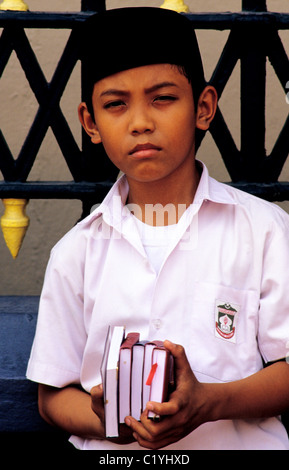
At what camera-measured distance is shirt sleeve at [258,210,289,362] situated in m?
1.70

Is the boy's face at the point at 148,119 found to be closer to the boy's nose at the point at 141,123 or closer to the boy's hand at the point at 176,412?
the boy's nose at the point at 141,123

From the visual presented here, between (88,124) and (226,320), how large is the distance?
62 cm

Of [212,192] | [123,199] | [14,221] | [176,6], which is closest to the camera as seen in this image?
[212,192]

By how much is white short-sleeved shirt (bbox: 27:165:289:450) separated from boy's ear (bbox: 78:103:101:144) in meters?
0.19

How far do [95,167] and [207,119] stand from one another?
0.40m

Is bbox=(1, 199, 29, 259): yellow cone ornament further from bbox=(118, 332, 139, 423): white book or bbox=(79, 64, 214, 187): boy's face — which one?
bbox=(118, 332, 139, 423): white book

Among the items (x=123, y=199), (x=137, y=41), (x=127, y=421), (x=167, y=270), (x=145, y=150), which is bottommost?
(x=127, y=421)

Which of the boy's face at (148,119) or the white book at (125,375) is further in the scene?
the boy's face at (148,119)

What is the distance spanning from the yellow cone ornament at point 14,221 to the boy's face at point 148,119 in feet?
1.57

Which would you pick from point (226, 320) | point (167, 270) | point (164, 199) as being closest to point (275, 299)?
point (226, 320)

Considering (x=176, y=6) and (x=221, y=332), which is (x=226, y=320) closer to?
(x=221, y=332)

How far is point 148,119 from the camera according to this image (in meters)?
1.67

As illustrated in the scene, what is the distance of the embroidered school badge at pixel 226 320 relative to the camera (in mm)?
1712

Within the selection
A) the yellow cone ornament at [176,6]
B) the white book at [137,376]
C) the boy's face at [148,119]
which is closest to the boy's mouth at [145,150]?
the boy's face at [148,119]
